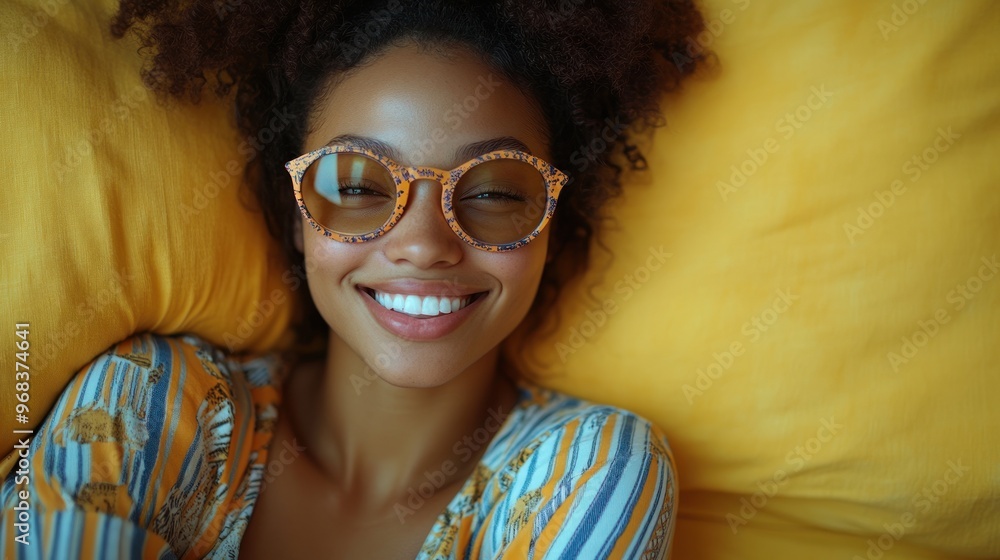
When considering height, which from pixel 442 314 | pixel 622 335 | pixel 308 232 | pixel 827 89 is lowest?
pixel 622 335

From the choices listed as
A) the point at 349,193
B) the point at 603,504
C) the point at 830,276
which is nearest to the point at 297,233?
the point at 349,193

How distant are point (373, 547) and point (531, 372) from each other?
0.47 meters

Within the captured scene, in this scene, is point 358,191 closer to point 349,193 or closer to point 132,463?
point 349,193

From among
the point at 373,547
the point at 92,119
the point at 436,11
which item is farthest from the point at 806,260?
the point at 92,119

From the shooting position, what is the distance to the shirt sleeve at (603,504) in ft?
3.98

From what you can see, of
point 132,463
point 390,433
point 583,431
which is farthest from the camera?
point 390,433

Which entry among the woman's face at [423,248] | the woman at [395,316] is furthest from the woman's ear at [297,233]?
the woman's face at [423,248]

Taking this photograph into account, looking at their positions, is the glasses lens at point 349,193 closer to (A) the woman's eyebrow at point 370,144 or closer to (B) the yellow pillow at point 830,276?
(A) the woman's eyebrow at point 370,144

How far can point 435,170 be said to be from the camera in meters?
1.19

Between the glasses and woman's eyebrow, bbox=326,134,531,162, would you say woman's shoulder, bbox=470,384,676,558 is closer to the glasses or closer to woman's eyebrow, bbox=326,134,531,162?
the glasses

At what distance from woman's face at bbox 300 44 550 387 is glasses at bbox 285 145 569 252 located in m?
0.02

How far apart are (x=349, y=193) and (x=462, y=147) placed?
0.19m

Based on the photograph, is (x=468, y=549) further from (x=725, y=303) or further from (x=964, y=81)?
(x=964, y=81)

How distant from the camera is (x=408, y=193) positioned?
1201mm
